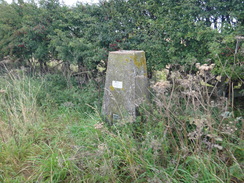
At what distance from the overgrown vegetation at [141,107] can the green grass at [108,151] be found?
15 millimetres

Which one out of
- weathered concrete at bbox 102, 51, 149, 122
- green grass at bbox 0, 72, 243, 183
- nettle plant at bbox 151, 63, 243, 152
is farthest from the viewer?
weathered concrete at bbox 102, 51, 149, 122

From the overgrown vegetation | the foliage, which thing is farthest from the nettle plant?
the foliage

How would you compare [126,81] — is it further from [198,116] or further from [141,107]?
[198,116]

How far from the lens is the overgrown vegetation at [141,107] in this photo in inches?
85.9

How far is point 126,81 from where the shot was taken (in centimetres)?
321

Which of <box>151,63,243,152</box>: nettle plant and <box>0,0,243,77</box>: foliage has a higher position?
<box>0,0,243,77</box>: foliage

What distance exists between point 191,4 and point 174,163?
2499 mm

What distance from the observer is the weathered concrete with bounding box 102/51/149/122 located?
10.4 feet

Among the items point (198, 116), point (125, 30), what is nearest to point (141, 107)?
point (198, 116)

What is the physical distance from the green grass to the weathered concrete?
0.32 meters

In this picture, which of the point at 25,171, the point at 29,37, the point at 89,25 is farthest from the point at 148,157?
the point at 29,37

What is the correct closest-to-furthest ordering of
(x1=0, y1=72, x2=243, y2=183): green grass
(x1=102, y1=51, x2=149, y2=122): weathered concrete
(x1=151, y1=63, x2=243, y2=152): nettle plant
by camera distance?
1. (x1=151, y1=63, x2=243, y2=152): nettle plant
2. (x1=0, y1=72, x2=243, y2=183): green grass
3. (x1=102, y1=51, x2=149, y2=122): weathered concrete

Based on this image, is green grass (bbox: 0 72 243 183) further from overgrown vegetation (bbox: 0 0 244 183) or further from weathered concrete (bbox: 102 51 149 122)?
weathered concrete (bbox: 102 51 149 122)

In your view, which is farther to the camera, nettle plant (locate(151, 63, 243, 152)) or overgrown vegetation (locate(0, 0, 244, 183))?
overgrown vegetation (locate(0, 0, 244, 183))
